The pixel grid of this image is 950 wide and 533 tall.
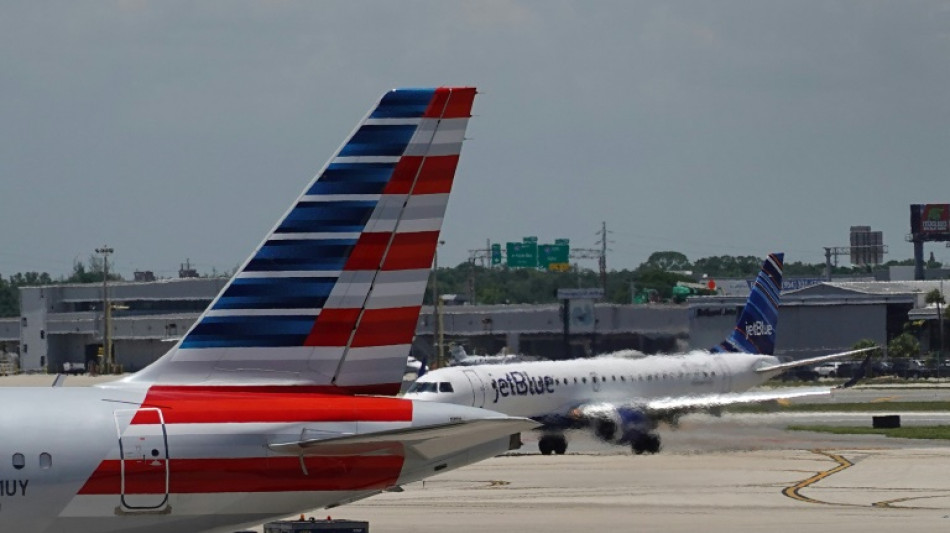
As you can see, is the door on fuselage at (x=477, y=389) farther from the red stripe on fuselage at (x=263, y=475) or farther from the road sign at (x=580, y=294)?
the road sign at (x=580, y=294)

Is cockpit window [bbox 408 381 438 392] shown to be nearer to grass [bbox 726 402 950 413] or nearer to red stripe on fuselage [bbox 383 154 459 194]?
grass [bbox 726 402 950 413]

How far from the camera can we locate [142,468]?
19.7 meters

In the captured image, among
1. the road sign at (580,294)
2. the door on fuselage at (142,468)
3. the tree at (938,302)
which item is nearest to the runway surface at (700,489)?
the door on fuselage at (142,468)

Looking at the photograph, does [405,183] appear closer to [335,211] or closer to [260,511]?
[335,211]

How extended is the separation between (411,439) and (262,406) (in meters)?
2.04

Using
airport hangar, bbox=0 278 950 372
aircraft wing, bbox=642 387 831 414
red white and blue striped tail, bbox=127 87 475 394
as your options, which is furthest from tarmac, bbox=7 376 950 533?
airport hangar, bbox=0 278 950 372

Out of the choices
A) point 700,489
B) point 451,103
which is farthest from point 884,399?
point 451,103

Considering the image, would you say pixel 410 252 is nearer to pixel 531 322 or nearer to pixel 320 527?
pixel 320 527

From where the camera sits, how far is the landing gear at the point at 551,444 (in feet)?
191

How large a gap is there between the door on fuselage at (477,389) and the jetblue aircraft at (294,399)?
111 feet

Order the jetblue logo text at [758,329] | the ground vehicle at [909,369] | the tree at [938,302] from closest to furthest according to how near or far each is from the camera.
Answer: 1. the jetblue logo text at [758,329]
2. the ground vehicle at [909,369]
3. the tree at [938,302]

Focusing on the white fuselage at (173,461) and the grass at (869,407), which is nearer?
the white fuselage at (173,461)

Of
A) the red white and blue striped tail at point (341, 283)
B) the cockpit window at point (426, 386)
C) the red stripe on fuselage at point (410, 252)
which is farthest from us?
the cockpit window at point (426, 386)

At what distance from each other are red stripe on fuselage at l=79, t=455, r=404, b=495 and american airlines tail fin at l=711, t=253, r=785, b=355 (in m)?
50.9
